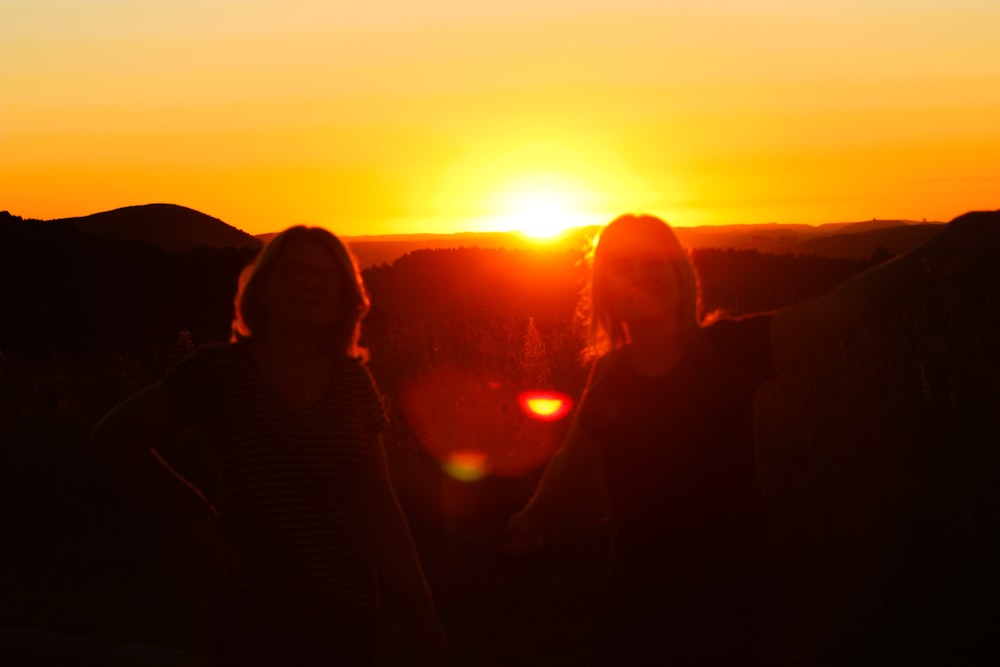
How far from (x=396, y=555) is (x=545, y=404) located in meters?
5.56

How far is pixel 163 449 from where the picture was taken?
8555mm

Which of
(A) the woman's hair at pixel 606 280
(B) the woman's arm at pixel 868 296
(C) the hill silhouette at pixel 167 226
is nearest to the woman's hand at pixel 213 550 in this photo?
(A) the woman's hair at pixel 606 280

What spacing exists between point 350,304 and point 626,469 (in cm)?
94

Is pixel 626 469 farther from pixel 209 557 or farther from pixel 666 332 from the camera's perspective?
pixel 209 557

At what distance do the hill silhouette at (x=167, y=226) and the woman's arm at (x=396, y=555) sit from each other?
190 feet

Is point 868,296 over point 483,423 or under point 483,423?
over

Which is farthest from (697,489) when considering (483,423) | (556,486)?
(483,423)

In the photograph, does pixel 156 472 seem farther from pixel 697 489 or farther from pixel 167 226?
pixel 167 226

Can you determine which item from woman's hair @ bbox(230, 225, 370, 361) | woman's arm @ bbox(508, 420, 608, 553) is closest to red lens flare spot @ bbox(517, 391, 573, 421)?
woman's arm @ bbox(508, 420, 608, 553)

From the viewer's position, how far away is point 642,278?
2947mm

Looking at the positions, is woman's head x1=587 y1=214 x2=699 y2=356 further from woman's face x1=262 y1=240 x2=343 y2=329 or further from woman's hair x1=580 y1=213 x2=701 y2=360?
woman's face x1=262 y1=240 x2=343 y2=329

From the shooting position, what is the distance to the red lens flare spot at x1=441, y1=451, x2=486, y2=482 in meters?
6.99

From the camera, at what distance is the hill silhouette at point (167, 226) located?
202 ft

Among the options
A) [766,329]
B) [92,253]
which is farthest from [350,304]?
[92,253]
